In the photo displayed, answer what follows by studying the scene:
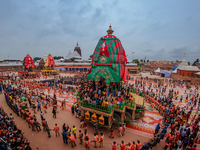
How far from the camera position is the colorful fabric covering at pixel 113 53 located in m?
10.7

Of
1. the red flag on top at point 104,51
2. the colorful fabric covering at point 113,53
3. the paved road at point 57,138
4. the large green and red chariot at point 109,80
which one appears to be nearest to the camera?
the paved road at point 57,138

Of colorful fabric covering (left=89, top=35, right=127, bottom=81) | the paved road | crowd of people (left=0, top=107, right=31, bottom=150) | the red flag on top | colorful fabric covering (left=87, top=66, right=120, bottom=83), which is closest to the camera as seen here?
crowd of people (left=0, top=107, right=31, bottom=150)

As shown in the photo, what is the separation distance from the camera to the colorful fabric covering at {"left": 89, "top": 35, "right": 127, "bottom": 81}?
422 inches

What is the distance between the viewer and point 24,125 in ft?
32.2

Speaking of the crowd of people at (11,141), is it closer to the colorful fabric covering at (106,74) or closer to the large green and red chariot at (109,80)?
the large green and red chariot at (109,80)

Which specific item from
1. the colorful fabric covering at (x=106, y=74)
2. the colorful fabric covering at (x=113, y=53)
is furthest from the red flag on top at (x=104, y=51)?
the colorful fabric covering at (x=106, y=74)

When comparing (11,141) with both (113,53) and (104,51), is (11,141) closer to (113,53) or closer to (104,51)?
(104,51)

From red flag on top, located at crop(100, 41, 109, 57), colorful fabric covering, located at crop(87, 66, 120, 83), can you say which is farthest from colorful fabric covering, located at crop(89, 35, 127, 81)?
colorful fabric covering, located at crop(87, 66, 120, 83)

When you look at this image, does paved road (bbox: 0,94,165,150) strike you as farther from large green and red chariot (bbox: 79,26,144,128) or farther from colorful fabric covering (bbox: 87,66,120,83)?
colorful fabric covering (bbox: 87,66,120,83)

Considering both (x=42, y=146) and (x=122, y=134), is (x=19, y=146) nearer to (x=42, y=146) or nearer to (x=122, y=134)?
(x=42, y=146)

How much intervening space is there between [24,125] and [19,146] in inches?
150

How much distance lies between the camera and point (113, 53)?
1109cm

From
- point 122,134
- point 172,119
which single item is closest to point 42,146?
point 122,134

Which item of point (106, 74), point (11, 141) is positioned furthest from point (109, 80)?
point (11, 141)
